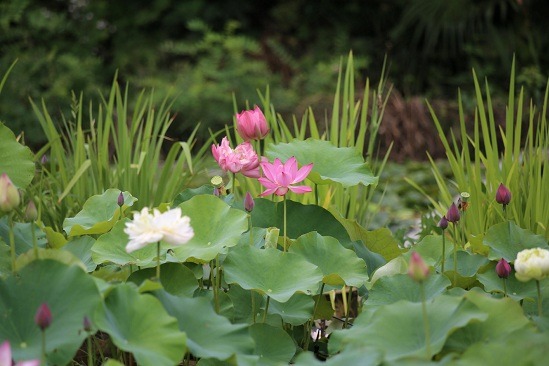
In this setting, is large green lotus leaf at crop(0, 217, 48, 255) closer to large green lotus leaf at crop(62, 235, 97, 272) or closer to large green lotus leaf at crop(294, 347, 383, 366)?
large green lotus leaf at crop(62, 235, 97, 272)

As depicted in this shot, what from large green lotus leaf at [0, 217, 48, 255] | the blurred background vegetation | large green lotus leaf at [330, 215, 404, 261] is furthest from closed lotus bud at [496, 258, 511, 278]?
the blurred background vegetation

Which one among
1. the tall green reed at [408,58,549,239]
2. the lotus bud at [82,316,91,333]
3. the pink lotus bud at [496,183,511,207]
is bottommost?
the tall green reed at [408,58,549,239]

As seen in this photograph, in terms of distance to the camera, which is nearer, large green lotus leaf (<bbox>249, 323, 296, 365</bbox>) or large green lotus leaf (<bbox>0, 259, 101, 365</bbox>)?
large green lotus leaf (<bbox>0, 259, 101, 365</bbox>)

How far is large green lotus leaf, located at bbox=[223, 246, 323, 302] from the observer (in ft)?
3.77

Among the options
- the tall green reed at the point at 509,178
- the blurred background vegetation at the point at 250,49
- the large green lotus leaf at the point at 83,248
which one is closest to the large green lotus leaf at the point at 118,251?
the large green lotus leaf at the point at 83,248

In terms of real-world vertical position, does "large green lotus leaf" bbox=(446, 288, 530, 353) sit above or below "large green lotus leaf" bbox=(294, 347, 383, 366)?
below

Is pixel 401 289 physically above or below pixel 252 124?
below

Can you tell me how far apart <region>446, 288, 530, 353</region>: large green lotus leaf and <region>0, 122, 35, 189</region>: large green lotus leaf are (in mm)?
805

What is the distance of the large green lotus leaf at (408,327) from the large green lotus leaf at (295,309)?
200 millimetres

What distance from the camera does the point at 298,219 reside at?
1.43 metres

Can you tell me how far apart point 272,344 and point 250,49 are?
4958 millimetres

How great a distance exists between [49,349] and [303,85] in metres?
5.45

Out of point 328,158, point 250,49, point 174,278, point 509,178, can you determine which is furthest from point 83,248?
point 250,49

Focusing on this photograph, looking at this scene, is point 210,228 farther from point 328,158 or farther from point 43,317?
point 43,317
